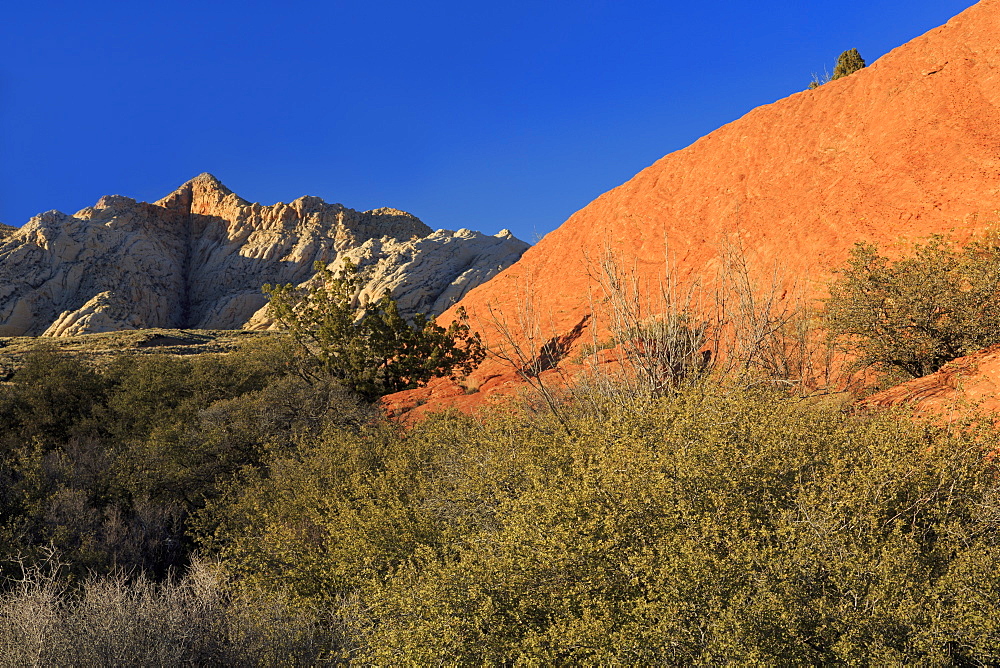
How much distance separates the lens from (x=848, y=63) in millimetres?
30297

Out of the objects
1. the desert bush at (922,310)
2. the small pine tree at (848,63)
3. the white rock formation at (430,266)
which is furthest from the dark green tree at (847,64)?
the white rock formation at (430,266)

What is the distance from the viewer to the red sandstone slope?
20375 mm

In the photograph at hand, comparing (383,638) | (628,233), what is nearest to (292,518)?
(383,638)

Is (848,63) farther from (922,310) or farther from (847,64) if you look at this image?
(922,310)

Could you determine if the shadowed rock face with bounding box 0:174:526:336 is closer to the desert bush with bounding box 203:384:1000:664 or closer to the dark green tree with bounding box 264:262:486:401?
the dark green tree with bounding box 264:262:486:401

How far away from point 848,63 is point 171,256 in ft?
277

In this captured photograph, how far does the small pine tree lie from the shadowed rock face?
156 feet

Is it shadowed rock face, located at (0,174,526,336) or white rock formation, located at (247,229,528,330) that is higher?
shadowed rock face, located at (0,174,526,336)

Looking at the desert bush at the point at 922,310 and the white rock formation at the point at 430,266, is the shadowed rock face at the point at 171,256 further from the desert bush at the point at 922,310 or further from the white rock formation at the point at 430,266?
the desert bush at the point at 922,310

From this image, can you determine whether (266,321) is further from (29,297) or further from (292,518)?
(292,518)

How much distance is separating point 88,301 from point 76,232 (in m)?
12.6

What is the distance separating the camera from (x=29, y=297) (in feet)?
231

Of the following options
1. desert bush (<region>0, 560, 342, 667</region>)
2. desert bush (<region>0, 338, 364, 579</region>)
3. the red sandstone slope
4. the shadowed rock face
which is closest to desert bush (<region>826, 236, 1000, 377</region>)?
the red sandstone slope

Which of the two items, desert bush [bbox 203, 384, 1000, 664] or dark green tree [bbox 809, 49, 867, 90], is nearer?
Result: desert bush [bbox 203, 384, 1000, 664]
